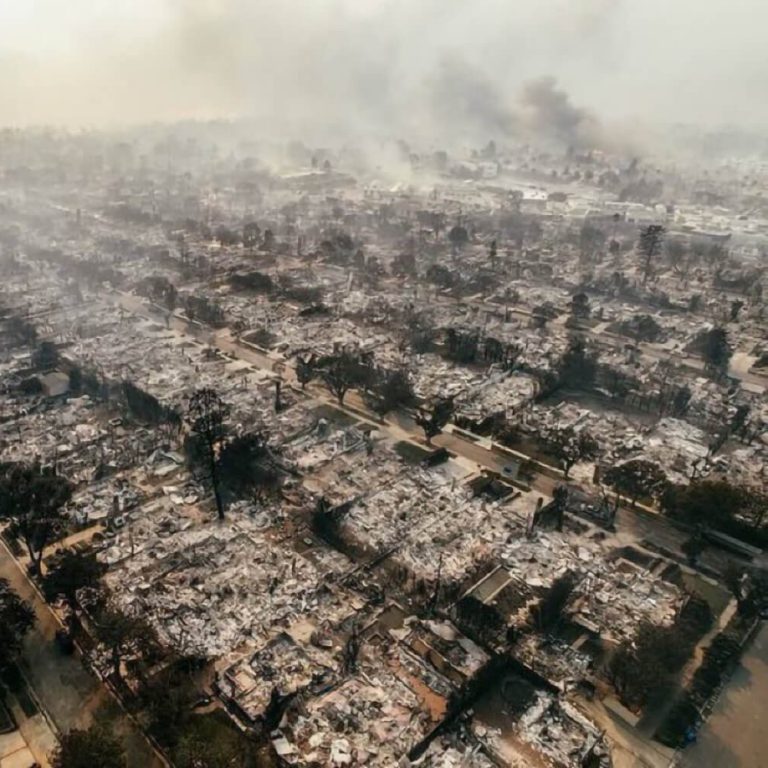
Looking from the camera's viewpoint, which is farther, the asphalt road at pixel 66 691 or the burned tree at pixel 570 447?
the burned tree at pixel 570 447

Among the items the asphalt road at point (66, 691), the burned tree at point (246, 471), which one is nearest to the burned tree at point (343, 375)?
the burned tree at point (246, 471)

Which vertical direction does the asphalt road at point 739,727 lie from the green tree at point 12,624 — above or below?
below

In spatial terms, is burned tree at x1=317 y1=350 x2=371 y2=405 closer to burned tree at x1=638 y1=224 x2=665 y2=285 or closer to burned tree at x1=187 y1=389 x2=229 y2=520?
burned tree at x1=187 y1=389 x2=229 y2=520

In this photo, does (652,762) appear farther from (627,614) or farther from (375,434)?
(375,434)

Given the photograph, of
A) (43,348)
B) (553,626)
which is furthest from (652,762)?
(43,348)

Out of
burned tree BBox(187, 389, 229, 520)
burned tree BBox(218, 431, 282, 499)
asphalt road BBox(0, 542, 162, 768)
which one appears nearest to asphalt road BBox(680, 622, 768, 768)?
asphalt road BBox(0, 542, 162, 768)

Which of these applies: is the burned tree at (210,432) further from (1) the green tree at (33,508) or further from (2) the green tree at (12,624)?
(2) the green tree at (12,624)

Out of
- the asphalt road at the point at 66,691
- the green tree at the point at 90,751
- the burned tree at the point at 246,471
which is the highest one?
the green tree at the point at 90,751

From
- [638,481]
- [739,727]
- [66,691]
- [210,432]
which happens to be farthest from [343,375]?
[739,727]
